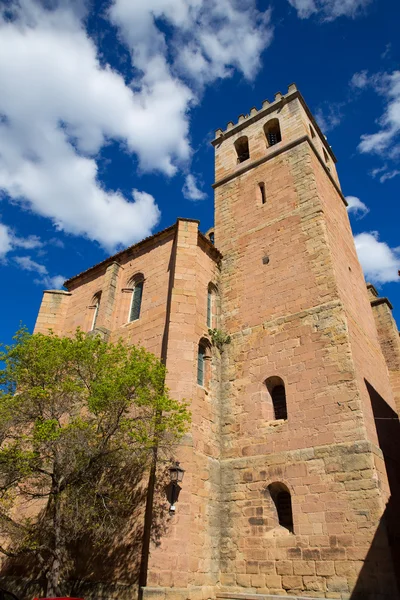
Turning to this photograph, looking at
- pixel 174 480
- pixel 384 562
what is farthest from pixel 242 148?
pixel 384 562

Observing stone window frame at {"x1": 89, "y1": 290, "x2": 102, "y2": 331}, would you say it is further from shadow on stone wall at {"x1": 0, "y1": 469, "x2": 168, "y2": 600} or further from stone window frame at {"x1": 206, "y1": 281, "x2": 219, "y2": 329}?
shadow on stone wall at {"x1": 0, "y1": 469, "x2": 168, "y2": 600}

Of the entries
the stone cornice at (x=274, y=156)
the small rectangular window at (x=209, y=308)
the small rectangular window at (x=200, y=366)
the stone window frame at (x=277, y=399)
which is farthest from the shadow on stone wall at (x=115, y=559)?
the stone cornice at (x=274, y=156)

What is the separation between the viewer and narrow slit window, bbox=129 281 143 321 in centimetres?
1438

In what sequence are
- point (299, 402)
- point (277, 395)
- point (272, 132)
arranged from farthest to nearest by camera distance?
point (272, 132), point (277, 395), point (299, 402)

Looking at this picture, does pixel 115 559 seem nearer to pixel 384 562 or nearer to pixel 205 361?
pixel 205 361

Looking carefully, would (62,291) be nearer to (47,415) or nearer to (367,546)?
(47,415)

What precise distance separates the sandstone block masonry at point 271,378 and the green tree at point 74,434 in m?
1.20

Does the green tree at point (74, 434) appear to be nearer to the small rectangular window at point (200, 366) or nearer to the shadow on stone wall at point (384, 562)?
the small rectangular window at point (200, 366)

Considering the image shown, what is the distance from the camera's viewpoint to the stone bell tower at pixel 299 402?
29.1 feet

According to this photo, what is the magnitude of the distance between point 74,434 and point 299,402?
17.9 feet

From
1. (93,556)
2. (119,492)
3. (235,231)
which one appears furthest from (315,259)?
(93,556)

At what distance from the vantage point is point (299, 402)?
1077 cm

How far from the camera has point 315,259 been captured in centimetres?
1279

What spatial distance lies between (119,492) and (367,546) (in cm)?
544
